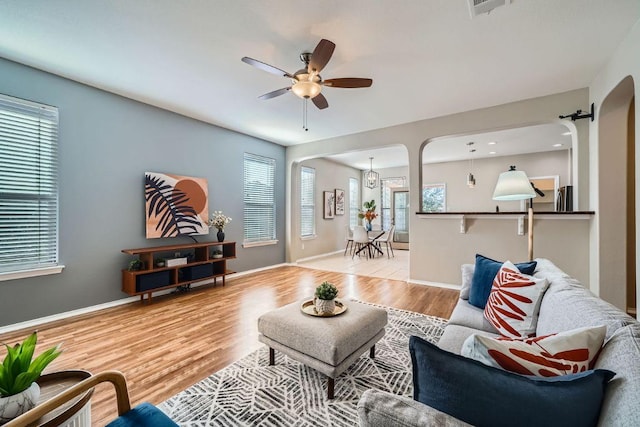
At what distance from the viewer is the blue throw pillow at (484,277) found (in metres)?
2.05

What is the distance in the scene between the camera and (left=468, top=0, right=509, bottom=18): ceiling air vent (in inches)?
77.4

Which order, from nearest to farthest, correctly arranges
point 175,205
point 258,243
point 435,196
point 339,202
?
point 175,205, point 258,243, point 339,202, point 435,196

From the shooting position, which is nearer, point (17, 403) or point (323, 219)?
point (17, 403)

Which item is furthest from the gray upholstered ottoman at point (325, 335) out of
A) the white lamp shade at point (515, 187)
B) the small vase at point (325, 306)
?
the white lamp shade at point (515, 187)

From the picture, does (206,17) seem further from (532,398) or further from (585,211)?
(585,211)

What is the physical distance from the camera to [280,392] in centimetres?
181

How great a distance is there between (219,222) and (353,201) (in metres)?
5.51

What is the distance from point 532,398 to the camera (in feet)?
2.11

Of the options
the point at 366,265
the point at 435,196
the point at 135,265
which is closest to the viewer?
the point at 135,265

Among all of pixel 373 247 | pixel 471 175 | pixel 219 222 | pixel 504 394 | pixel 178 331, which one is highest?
pixel 471 175

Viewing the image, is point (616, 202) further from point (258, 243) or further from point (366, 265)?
point (258, 243)

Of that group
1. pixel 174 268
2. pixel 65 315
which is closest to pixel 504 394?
pixel 174 268

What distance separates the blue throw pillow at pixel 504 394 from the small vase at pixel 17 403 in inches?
51.8

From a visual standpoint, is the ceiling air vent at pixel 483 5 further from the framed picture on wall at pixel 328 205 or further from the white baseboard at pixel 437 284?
the framed picture on wall at pixel 328 205
